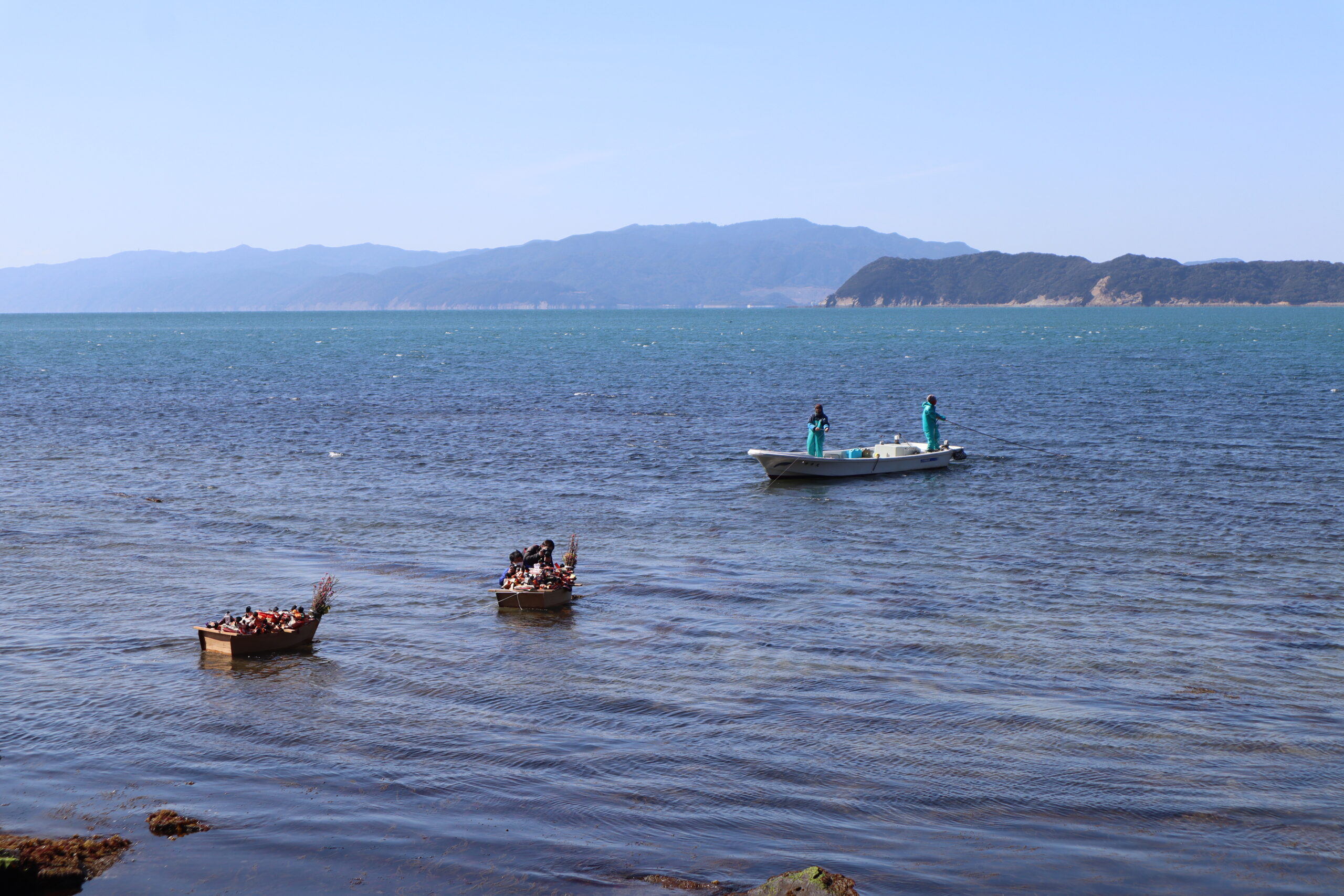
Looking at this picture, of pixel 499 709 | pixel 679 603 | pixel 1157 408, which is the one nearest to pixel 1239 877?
pixel 499 709

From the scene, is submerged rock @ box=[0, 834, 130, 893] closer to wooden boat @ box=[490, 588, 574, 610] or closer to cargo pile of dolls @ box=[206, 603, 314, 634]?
cargo pile of dolls @ box=[206, 603, 314, 634]

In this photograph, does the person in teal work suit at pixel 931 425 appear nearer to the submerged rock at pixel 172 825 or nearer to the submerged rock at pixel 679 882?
the submerged rock at pixel 679 882

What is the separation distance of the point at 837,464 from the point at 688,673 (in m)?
22.2

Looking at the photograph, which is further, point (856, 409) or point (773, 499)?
point (856, 409)

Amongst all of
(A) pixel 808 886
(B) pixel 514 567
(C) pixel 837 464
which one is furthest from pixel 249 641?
(C) pixel 837 464

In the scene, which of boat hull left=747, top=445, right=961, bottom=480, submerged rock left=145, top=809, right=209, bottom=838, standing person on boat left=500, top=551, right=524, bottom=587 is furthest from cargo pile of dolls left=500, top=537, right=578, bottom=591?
boat hull left=747, top=445, right=961, bottom=480

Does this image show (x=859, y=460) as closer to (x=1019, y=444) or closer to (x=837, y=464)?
(x=837, y=464)

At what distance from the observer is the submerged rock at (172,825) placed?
11.5 metres

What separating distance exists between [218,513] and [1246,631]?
25199 millimetres

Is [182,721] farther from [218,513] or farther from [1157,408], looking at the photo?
[1157,408]

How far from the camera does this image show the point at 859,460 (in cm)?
3922

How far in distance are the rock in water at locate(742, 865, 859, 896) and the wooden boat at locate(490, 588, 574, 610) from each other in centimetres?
1143

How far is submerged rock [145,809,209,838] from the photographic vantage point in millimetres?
11508

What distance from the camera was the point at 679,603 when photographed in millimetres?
21703
